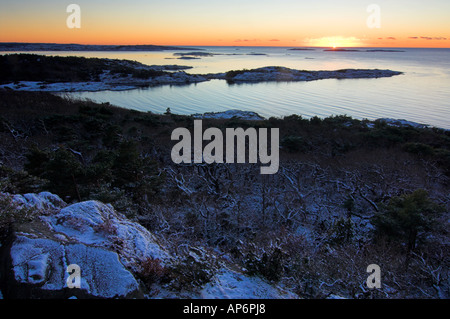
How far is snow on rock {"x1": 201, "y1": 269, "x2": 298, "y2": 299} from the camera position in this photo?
4.09 meters

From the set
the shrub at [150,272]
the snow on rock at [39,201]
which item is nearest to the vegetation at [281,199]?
the shrub at [150,272]

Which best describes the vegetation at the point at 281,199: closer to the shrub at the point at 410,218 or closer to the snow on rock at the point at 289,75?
the shrub at the point at 410,218

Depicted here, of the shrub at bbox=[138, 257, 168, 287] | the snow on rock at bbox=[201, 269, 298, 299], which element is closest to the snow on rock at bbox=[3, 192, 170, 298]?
the shrub at bbox=[138, 257, 168, 287]

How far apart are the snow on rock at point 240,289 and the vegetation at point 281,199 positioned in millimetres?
196

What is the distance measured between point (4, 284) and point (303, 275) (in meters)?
4.83

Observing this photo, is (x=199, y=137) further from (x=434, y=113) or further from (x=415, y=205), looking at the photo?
(x=434, y=113)

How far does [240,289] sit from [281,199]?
9020 millimetres

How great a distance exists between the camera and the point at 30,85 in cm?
5053

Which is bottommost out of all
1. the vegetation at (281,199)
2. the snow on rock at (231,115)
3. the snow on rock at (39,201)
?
the vegetation at (281,199)

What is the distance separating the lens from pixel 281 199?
12922 mm

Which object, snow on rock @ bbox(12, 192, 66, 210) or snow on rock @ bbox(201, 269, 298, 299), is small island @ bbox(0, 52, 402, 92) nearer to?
snow on rock @ bbox(12, 192, 66, 210)

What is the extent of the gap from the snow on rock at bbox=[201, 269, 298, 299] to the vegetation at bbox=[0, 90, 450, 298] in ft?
0.64

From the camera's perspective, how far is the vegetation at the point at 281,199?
555cm

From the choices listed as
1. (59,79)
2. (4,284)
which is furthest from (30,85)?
(4,284)
